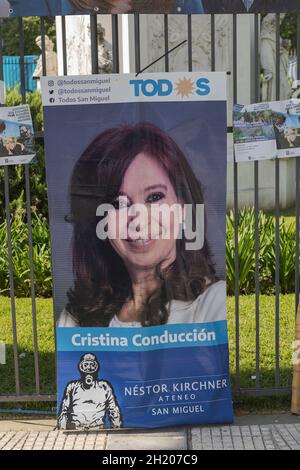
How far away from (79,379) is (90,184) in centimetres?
121

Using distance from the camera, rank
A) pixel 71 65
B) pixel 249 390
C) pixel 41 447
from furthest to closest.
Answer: pixel 71 65 → pixel 249 390 → pixel 41 447

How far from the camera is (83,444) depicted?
4.45m

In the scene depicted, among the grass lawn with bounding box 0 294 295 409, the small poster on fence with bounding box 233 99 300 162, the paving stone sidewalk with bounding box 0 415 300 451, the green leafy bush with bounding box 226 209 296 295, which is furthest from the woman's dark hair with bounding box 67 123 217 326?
the green leafy bush with bounding box 226 209 296 295

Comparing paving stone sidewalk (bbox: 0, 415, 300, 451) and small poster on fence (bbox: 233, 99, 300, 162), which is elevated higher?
small poster on fence (bbox: 233, 99, 300, 162)

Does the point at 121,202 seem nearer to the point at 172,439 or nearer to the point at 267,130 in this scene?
the point at 267,130

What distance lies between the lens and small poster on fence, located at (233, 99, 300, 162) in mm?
4613

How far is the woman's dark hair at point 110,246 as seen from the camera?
4461 millimetres

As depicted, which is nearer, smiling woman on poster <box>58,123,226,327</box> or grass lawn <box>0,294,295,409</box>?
smiling woman on poster <box>58,123,226,327</box>

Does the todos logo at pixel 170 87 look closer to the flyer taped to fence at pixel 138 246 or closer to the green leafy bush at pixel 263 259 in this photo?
the flyer taped to fence at pixel 138 246

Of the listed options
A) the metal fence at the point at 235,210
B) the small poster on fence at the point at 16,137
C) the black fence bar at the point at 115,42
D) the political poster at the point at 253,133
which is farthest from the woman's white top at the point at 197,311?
the black fence bar at the point at 115,42

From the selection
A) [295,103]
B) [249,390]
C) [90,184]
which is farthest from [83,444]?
[295,103]

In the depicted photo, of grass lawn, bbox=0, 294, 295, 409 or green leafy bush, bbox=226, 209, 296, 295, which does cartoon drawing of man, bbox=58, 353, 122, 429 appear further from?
green leafy bush, bbox=226, 209, 296, 295

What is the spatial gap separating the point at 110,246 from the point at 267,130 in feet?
4.00

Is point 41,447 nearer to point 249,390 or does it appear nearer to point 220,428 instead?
point 220,428
